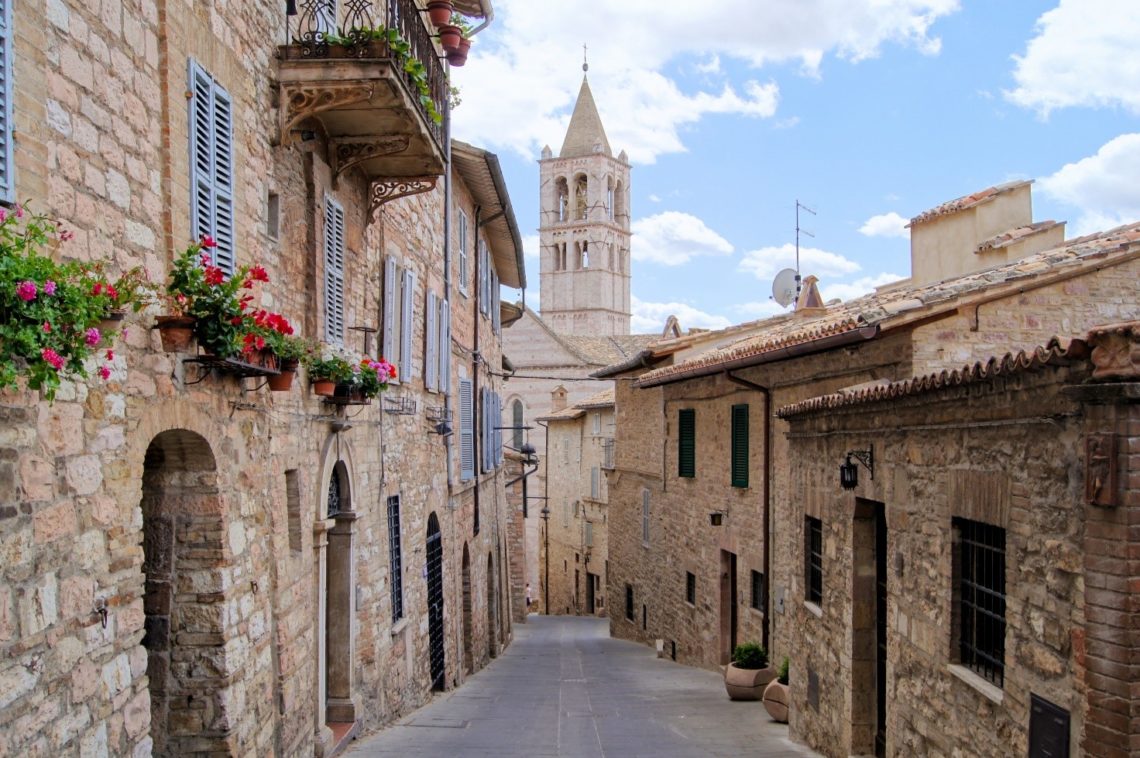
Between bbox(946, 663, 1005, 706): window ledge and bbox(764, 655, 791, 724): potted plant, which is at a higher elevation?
bbox(946, 663, 1005, 706): window ledge

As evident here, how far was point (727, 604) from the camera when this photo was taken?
18156 mm

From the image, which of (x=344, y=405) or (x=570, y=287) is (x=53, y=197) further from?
(x=570, y=287)

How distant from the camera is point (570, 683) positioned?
1789cm

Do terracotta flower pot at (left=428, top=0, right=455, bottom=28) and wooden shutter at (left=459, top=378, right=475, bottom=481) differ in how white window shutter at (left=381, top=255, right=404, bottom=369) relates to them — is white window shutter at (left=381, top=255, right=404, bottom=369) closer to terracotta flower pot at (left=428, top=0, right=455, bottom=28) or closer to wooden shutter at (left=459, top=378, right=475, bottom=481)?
terracotta flower pot at (left=428, top=0, right=455, bottom=28)

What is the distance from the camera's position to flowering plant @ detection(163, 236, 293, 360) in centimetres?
617

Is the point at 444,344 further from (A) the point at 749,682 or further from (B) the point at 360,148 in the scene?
(A) the point at 749,682

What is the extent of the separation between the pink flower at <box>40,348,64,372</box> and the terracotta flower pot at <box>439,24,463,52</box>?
8149mm

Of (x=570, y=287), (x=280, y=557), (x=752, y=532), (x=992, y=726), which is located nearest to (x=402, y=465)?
(x=280, y=557)

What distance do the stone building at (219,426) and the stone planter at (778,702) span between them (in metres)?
4.65

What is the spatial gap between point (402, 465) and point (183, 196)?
7268 millimetres

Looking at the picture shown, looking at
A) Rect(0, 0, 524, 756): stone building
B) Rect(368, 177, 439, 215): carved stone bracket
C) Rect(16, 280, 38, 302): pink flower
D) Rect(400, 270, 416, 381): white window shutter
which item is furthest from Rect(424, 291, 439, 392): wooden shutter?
Rect(16, 280, 38, 302): pink flower

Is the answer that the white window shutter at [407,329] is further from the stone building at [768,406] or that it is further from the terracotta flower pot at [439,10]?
the stone building at [768,406]

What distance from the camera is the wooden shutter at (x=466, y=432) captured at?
18859mm

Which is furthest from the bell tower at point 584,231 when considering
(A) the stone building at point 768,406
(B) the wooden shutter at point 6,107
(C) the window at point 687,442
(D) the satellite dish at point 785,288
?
(B) the wooden shutter at point 6,107
